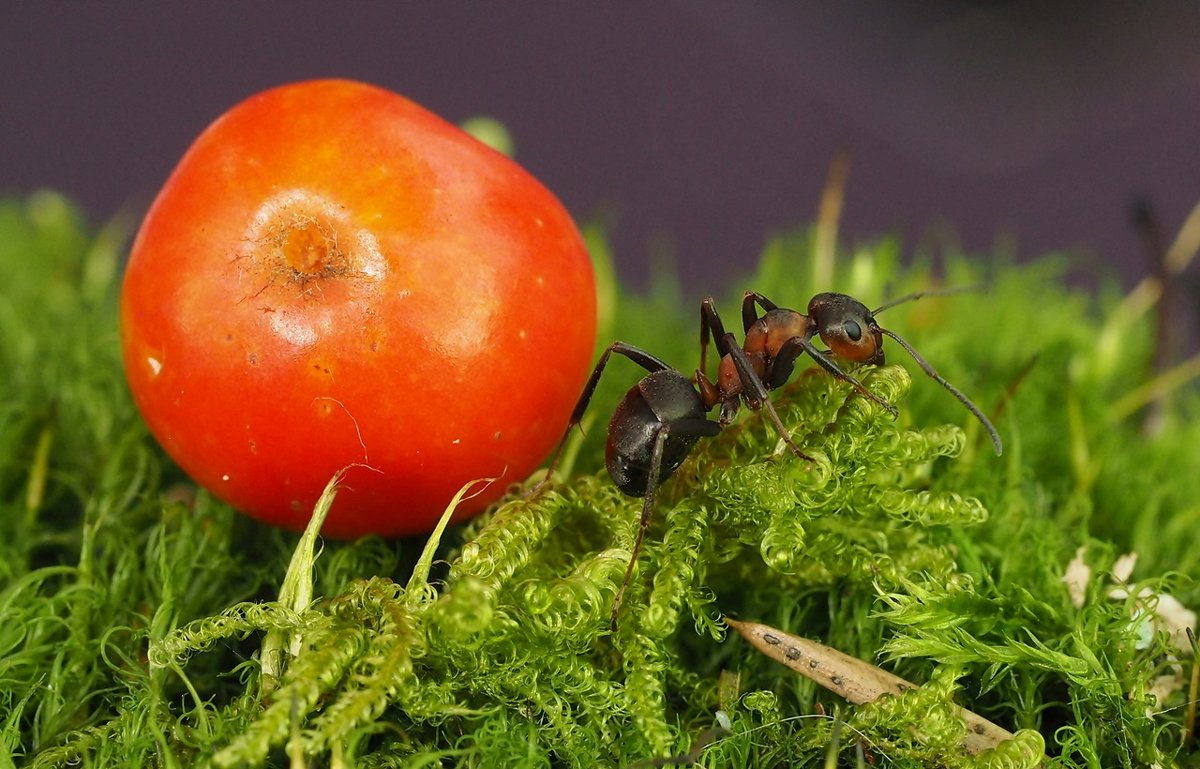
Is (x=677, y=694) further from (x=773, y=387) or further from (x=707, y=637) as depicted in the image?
(x=773, y=387)

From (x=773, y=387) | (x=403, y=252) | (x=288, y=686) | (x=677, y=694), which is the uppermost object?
(x=403, y=252)

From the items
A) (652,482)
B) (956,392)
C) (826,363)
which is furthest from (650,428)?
(956,392)

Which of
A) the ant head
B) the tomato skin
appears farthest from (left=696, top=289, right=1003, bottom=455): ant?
the tomato skin

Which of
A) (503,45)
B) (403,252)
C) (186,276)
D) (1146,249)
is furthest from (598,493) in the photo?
(503,45)

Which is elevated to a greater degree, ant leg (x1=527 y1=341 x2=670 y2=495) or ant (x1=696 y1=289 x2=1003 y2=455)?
ant (x1=696 y1=289 x2=1003 y2=455)

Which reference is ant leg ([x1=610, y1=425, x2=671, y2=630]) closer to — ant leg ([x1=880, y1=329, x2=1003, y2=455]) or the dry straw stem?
the dry straw stem
